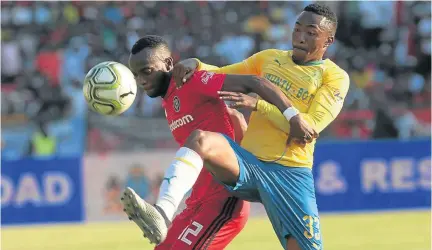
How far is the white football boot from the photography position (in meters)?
5.38

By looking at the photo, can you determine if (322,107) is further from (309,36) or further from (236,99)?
(236,99)

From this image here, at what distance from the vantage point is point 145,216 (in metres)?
5.38

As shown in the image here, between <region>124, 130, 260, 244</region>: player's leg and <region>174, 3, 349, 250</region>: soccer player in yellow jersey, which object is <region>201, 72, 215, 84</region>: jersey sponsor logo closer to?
<region>174, 3, 349, 250</region>: soccer player in yellow jersey

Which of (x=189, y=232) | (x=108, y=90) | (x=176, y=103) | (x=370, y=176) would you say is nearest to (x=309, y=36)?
(x=176, y=103)

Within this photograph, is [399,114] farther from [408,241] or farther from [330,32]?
[330,32]

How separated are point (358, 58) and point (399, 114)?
271 cm

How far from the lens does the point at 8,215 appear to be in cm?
1564

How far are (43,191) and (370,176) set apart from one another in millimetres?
5929

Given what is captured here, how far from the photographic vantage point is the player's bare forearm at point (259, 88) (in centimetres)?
629

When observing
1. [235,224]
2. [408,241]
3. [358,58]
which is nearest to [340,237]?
[408,241]

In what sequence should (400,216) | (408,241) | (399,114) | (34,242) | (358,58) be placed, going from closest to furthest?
(408,241) < (34,242) < (400,216) < (399,114) < (358,58)

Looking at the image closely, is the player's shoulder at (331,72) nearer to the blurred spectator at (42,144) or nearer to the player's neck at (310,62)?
the player's neck at (310,62)

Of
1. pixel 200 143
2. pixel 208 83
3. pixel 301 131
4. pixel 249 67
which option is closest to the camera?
pixel 200 143

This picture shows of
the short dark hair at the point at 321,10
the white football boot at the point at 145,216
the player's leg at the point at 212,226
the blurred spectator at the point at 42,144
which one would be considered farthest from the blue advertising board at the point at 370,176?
the white football boot at the point at 145,216
